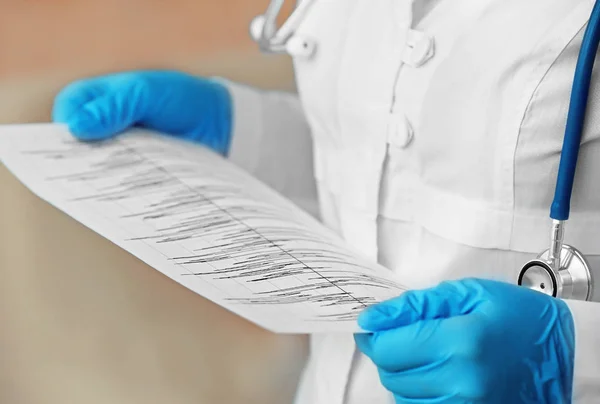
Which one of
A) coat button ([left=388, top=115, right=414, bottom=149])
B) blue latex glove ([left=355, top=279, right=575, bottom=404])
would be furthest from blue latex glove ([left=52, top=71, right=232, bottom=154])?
blue latex glove ([left=355, top=279, right=575, bottom=404])

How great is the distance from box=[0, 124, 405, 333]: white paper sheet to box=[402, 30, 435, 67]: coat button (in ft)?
0.61

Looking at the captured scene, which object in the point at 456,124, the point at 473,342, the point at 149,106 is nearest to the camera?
the point at 473,342

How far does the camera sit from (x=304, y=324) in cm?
49

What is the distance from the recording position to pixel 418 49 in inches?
25.6

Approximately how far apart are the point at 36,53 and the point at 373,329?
0.65 m

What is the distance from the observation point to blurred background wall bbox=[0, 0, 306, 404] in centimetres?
95

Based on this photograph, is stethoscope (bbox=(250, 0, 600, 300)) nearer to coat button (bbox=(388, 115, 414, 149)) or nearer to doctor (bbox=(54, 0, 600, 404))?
doctor (bbox=(54, 0, 600, 404))

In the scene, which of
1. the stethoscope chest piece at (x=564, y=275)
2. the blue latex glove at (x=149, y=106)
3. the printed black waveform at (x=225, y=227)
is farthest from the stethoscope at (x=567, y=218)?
the blue latex glove at (x=149, y=106)

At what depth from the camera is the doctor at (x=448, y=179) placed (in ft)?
1.70

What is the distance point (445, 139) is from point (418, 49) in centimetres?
8

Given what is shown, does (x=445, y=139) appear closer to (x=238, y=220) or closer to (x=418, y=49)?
(x=418, y=49)

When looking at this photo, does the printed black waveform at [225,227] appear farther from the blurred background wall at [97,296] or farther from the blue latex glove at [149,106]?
the blurred background wall at [97,296]

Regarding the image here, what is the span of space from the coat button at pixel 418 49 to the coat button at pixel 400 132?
5cm

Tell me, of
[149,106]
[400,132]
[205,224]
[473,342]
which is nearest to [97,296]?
[149,106]
